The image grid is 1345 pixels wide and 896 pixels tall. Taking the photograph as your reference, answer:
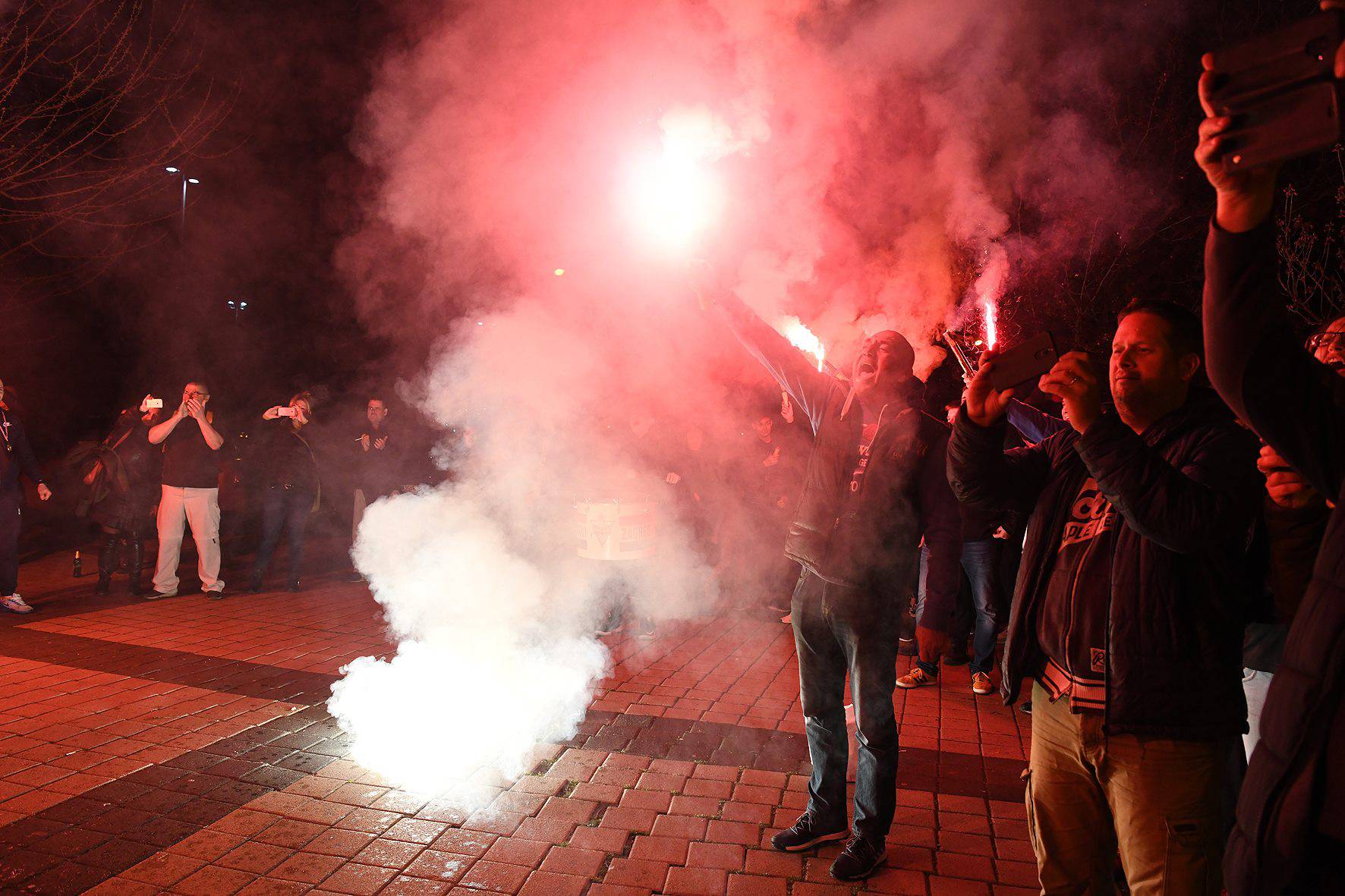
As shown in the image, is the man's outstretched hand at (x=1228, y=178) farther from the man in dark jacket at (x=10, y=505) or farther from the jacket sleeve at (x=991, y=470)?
the man in dark jacket at (x=10, y=505)

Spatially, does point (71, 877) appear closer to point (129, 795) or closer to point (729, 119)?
point (129, 795)

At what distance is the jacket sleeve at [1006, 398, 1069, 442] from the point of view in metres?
4.29

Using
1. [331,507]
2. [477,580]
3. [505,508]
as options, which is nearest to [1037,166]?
[505,508]

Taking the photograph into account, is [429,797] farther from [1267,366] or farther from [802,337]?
[1267,366]

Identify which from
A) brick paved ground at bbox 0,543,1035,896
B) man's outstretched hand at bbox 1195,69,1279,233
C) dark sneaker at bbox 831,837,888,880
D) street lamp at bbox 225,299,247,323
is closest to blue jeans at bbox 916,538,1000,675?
brick paved ground at bbox 0,543,1035,896

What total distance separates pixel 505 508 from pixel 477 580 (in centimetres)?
88

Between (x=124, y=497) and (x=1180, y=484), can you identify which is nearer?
(x=1180, y=484)

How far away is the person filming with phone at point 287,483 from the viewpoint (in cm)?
831

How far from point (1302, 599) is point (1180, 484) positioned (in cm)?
49

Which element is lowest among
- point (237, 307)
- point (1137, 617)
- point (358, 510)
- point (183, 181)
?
point (358, 510)

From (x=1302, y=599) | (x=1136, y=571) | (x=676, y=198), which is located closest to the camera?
A: (x=1302, y=599)

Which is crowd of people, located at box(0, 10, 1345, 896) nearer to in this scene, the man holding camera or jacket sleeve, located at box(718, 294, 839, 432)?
jacket sleeve, located at box(718, 294, 839, 432)

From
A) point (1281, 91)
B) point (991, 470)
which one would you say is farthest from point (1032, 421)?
point (1281, 91)

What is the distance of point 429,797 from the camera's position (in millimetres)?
3498
